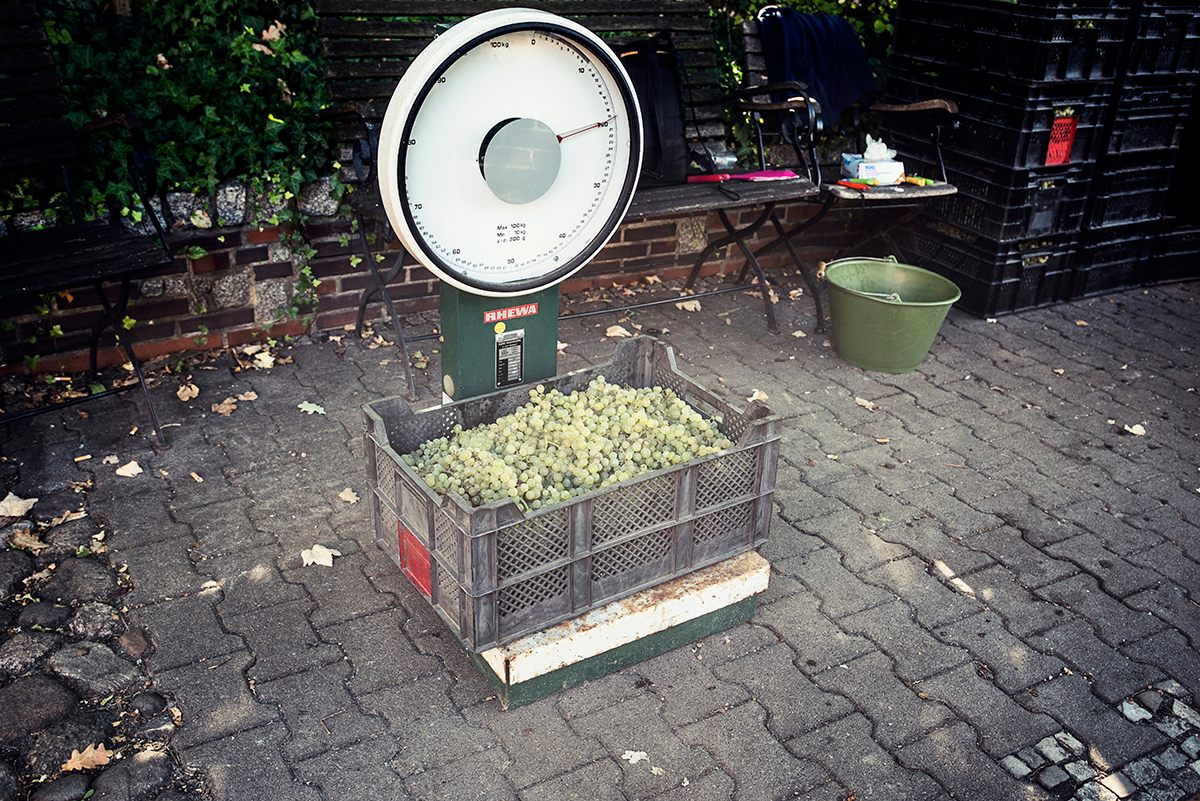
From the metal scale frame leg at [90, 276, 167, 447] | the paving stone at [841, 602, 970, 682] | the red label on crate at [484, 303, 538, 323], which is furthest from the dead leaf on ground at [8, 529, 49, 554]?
the paving stone at [841, 602, 970, 682]

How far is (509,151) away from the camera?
2596mm

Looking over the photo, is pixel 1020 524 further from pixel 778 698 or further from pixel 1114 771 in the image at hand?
pixel 778 698

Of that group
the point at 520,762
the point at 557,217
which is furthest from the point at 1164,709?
the point at 557,217

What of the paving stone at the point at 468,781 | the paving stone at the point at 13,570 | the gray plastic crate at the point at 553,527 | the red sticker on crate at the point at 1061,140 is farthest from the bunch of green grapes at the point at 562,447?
the red sticker on crate at the point at 1061,140

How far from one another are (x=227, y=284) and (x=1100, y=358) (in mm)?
4091

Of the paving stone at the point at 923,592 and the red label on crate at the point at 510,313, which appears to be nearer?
the red label on crate at the point at 510,313

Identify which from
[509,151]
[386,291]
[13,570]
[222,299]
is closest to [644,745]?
[509,151]

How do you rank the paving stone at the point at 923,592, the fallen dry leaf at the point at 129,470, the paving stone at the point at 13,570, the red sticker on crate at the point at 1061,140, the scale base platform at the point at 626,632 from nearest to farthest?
the scale base platform at the point at 626,632
the paving stone at the point at 13,570
the paving stone at the point at 923,592
the fallen dry leaf at the point at 129,470
the red sticker on crate at the point at 1061,140

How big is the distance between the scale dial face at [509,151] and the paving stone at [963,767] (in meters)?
1.59

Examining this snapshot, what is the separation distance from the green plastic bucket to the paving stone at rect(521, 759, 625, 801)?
2.60m

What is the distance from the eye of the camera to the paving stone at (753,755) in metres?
2.50

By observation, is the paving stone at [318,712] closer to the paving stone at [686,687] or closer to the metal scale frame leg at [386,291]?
the paving stone at [686,687]

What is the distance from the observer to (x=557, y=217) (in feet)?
9.24

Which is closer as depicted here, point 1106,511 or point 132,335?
point 1106,511
